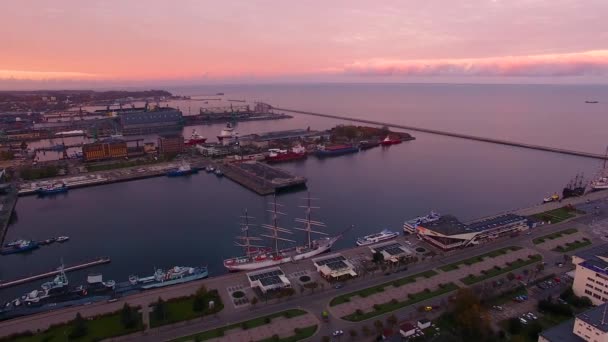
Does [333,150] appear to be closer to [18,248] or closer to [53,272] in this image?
[18,248]

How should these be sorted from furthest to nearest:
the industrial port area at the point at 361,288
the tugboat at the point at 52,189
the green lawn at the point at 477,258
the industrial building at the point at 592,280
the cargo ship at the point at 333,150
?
the cargo ship at the point at 333,150, the tugboat at the point at 52,189, the green lawn at the point at 477,258, the industrial building at the point at 592,280, the industrial port area at the point at 361,288

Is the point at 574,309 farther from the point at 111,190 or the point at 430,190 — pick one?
the point at 111,190

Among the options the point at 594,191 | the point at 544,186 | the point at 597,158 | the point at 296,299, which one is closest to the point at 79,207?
the point at 296,299

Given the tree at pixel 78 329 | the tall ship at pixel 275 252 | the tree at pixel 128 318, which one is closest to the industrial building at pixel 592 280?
the tall ship at pixel 275 252

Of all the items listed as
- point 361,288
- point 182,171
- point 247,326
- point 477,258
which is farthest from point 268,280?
point 182,171

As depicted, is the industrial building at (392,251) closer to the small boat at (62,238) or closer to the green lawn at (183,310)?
the green lawn at (183,310)
